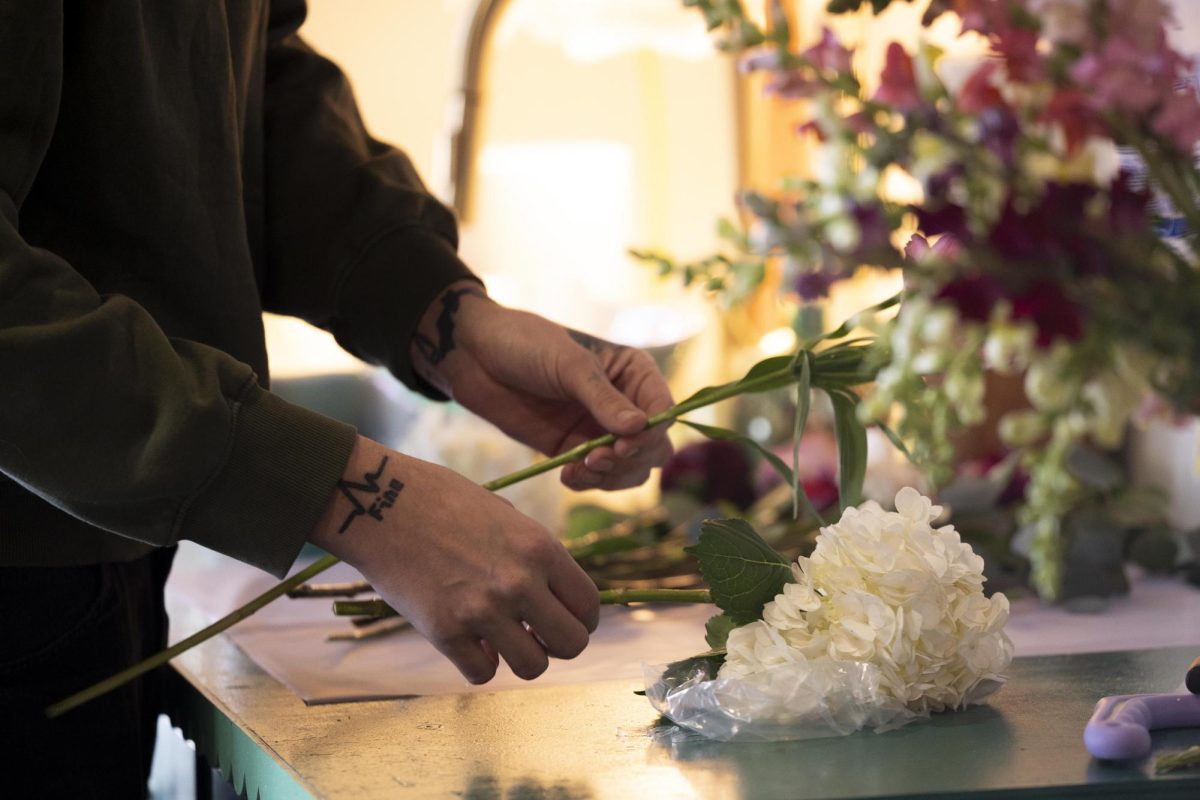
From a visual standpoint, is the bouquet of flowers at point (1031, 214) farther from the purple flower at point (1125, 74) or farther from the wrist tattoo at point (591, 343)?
the wrist tattoo at point (591, 343)

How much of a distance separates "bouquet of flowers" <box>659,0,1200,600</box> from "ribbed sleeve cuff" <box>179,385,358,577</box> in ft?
0.76

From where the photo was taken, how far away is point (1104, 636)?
902 millimetres

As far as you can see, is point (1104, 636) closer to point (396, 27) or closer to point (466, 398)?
point (466, 398)

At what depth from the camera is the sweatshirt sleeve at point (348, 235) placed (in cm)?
Result: 89

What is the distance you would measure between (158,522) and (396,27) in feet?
7.16

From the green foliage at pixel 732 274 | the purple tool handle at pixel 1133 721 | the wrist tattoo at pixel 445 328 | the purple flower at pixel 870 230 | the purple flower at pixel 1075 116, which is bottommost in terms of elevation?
the purple tool handle at pixel 1133 721

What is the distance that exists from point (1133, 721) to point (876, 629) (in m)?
0.11

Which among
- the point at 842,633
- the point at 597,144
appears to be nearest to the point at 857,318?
the point at 842,633

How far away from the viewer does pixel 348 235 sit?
90cm

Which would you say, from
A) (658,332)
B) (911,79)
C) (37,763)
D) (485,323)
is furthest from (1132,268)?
(658,332)

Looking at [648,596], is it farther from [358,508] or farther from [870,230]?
[870,230]

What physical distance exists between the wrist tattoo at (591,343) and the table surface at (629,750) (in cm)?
24

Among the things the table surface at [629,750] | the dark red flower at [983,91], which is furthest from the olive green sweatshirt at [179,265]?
the dark red flower at [983,91]

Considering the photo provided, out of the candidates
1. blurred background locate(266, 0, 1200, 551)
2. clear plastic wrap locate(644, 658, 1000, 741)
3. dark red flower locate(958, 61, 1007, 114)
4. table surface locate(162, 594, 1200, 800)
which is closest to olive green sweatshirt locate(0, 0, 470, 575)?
table surface locate(162, 594, 1200, 800)
